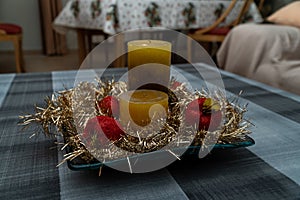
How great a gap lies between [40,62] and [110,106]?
293 centimetres

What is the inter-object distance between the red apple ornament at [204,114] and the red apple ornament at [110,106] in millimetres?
118

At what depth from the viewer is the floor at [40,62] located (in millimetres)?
2869

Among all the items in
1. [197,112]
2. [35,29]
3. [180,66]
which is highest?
[197,112]

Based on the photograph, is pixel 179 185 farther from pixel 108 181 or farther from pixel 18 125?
pixel 18 125

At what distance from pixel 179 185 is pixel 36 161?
0.74ft

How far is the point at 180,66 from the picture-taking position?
1177 millimetres

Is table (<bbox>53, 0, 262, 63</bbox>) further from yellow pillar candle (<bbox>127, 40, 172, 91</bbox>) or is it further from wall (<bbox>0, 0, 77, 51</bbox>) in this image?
yellow pillar candle (<bbox>127, 40, 172, 91</bbox>)

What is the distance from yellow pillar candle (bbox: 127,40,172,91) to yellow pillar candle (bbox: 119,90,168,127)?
0.02 metres

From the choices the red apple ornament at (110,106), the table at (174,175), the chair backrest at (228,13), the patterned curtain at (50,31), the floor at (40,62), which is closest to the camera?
the table at (174,175)

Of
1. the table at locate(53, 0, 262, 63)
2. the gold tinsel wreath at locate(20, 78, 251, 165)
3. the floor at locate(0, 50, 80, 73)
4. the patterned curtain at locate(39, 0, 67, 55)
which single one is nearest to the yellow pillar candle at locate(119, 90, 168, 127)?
the gold tinsel wreath at locate(20, 78, 251, 165)

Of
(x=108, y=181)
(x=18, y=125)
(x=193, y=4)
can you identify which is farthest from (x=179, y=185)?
(x=193, y=4)

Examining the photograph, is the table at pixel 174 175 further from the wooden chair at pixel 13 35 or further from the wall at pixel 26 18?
the wall at pixel 26 18

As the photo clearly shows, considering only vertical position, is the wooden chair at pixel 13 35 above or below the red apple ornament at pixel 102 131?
below

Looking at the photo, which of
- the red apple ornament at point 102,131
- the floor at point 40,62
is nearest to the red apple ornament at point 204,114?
Answer: the red apple ornament at point 102,131
